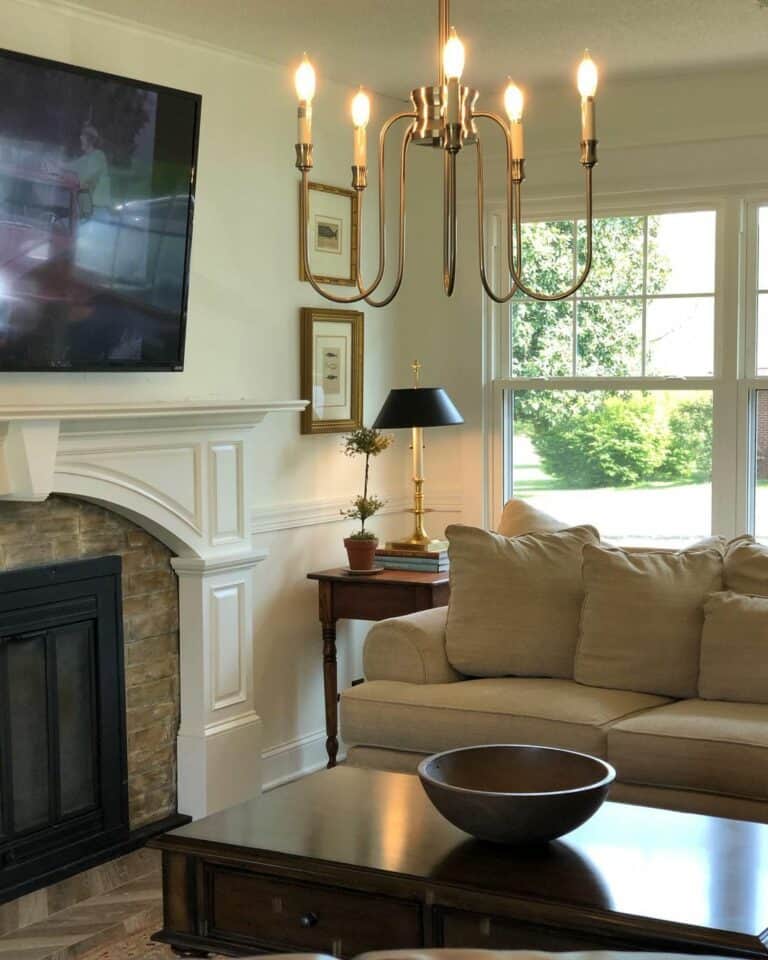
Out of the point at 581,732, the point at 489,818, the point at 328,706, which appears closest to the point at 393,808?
the point at 489,818

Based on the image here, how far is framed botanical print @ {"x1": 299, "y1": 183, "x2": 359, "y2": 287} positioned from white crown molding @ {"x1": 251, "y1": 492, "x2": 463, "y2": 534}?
854mm

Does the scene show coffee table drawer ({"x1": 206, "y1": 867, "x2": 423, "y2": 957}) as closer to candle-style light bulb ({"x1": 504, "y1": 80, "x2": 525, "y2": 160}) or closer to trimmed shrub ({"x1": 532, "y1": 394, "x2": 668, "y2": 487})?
candle-style light bulb ({"x1": 504, "y1": 80, "x2": 525, "y2": 160})

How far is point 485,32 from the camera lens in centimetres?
431

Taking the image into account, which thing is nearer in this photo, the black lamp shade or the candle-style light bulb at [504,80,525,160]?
the candle-style light bulb at [504,80,525,160]

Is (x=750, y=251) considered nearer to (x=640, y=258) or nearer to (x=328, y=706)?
(x=640, y=258)

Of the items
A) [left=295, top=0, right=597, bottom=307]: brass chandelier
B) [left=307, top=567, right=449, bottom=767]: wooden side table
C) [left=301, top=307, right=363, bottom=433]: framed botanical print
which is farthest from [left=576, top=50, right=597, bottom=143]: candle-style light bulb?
[left=301, top=307, right=363, bottom=433]: framed botanical print

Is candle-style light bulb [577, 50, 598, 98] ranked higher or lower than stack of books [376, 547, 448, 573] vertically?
higher

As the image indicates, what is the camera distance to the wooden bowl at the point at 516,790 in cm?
249

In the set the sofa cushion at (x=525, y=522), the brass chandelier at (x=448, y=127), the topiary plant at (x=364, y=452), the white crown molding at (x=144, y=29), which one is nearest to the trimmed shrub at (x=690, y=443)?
the sofa cushion at (x=525, y=522)

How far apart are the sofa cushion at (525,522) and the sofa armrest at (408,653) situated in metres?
0.51

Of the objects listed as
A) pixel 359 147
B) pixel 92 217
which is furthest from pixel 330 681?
pixel 359 147

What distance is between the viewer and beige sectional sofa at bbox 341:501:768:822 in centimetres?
345

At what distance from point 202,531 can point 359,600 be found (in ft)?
2.60

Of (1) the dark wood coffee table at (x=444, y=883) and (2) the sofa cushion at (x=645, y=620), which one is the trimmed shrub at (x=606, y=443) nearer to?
(2) the sofa cushion at (x=645, y=620)
